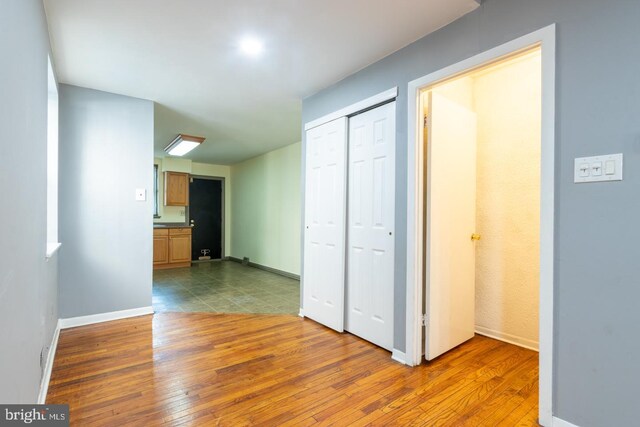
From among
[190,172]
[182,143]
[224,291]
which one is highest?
[182,143]

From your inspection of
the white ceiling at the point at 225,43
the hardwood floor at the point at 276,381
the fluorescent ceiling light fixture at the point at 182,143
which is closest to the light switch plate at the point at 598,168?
the white ceiling at the point at 225,43

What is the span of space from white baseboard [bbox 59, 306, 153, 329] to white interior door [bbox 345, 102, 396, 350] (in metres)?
2.28

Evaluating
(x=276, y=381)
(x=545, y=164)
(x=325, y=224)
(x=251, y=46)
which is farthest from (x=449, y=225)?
(x=251, y=46)

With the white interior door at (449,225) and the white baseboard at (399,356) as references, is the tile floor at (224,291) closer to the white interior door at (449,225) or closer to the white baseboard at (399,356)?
the white baseboard at (399,356)

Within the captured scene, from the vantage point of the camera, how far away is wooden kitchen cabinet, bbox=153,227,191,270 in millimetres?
6309

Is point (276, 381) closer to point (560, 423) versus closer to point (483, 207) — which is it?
point (560, 423)

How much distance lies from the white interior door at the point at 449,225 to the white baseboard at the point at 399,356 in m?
0.17

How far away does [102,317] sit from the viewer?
3.20m

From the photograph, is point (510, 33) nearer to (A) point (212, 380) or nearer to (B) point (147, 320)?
(A) point (212, 380)

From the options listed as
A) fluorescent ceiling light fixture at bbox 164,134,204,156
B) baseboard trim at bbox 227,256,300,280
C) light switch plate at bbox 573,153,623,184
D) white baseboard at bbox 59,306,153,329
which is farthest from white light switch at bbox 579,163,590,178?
fluorescent ceiling light fixture at bbox 164,134,204,156

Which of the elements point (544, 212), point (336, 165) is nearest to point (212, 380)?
point (336, 165)

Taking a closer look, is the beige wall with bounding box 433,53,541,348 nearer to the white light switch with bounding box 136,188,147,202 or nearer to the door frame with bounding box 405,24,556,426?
the door frame with bounding box 405,24,556,426

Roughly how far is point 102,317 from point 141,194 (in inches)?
52.4

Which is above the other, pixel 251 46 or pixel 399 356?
pixel 251 46
